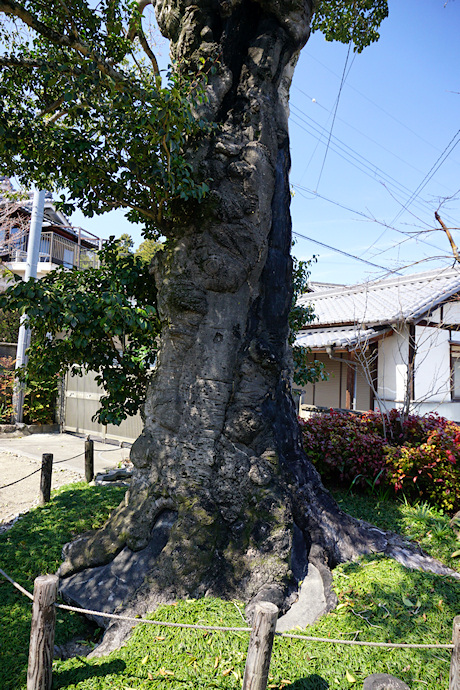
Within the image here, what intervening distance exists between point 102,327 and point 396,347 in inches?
388

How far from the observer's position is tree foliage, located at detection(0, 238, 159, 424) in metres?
4.72

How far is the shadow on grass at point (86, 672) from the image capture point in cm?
321

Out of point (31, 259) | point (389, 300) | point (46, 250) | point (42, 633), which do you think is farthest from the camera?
point (46, 250)

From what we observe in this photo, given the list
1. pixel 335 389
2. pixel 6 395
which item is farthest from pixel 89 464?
pixel 335 389

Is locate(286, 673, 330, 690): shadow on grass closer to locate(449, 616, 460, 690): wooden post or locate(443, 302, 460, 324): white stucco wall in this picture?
locate(449, 616, 460, 690): wooden post

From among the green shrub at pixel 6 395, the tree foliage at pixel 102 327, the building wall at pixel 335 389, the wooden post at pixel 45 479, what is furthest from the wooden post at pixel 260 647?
the green shrub at pixel 6 395

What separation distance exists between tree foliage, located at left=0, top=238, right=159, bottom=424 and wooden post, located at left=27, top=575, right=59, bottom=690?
2489 millimetres

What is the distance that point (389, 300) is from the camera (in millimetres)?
14812

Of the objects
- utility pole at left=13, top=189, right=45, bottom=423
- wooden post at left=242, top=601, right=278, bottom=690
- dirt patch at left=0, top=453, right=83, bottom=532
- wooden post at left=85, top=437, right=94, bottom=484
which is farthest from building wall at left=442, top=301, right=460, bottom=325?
utility pole at left=13, top=189, right=45, bottom=423

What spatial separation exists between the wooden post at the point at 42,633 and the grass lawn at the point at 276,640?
0.21 m

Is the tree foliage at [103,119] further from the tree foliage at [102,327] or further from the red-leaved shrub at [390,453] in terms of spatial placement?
the red-leaved shrub at [390,453]

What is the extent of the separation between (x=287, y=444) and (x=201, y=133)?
377 centimetres

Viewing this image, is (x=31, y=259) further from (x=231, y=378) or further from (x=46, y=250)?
(x=231, y=378)

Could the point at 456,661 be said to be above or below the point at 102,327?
below
